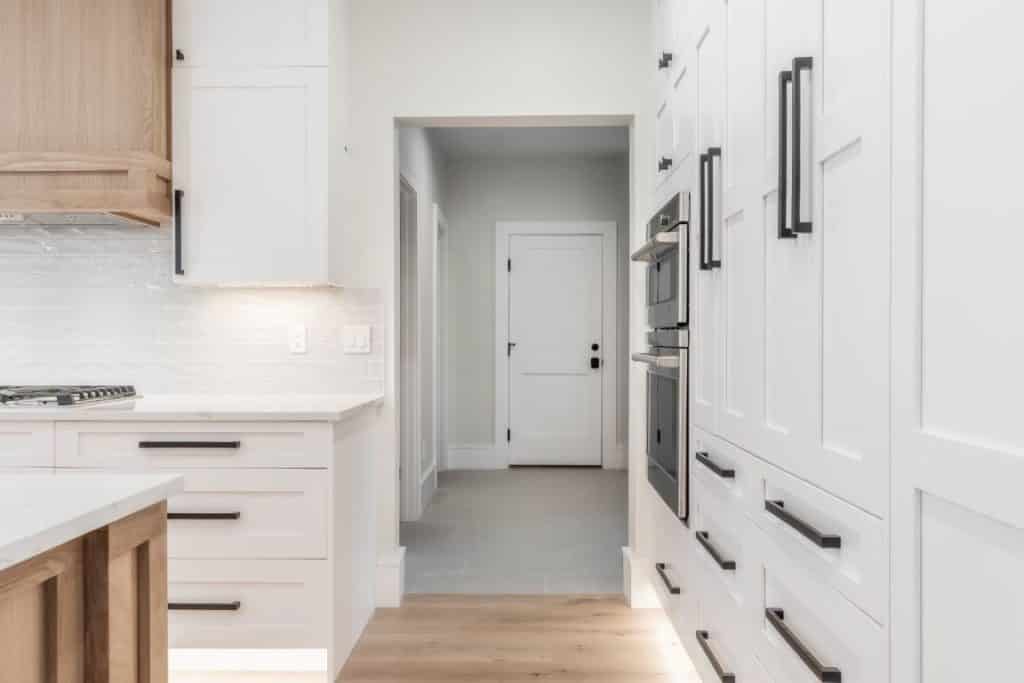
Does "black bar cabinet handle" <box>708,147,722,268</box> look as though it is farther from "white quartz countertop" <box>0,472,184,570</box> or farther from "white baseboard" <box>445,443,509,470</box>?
"white baseboard" <box>445,443,509,470</box>

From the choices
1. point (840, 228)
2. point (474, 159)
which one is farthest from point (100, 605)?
point (474, 159)

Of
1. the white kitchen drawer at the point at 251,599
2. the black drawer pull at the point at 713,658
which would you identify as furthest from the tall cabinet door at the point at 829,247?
the white kitchen drawer at the point at 251,599

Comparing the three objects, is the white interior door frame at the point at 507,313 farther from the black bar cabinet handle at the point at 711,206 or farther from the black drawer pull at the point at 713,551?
the black bar cabinet handle at the point at 711,206

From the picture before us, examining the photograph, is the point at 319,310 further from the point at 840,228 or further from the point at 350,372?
the point at 840,228

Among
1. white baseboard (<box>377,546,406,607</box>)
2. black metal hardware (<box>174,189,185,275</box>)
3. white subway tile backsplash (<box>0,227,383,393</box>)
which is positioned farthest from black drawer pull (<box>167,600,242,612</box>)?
black metal hardware (<box>174,189,185,275</box>)

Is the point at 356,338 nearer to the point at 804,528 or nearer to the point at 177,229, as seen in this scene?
the point at 177,229

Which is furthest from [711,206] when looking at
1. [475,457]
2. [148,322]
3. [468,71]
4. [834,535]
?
[475,457]

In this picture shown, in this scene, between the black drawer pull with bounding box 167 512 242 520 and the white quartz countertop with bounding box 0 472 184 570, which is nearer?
the white quartz countertop with bounding box 0 472 184 570

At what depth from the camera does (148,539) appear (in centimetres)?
126

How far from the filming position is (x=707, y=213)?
6.53 ft

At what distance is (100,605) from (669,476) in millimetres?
1731

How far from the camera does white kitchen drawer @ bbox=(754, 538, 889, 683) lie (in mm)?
1087

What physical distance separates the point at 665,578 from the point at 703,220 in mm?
1203

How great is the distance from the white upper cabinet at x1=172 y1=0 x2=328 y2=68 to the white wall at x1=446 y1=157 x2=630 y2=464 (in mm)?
3910
